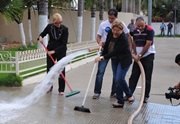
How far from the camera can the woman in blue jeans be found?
27.6ft

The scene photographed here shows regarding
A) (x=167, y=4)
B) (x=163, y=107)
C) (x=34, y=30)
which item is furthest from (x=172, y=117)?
(x=167, y=4)

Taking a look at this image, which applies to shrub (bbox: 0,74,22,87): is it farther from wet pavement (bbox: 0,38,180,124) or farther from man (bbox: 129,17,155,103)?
man (bbox: 129,17,155,103)

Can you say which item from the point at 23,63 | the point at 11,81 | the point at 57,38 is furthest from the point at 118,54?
the point at 23,63

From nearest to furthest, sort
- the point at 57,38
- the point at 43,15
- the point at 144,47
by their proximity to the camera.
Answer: the point at 144,47, the point at 57,38, the point at 43,15

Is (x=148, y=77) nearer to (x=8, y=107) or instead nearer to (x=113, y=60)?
(x=113, y=60)

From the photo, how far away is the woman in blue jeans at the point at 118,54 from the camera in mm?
8414

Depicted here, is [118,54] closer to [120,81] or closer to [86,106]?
[120,81]

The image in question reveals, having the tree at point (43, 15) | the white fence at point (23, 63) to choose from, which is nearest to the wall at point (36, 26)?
the tree at point (43, 15)

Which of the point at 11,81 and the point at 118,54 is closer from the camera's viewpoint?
the point at 118,54

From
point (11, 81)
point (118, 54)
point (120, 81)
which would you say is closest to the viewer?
point (118, 54)

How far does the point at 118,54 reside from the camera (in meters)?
8.56

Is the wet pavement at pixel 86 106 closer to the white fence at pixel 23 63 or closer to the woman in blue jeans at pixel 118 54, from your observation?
the white fence at pixel 23 63

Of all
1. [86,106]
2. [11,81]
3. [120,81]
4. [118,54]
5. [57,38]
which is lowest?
[86,106]

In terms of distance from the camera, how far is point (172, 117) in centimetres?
818
